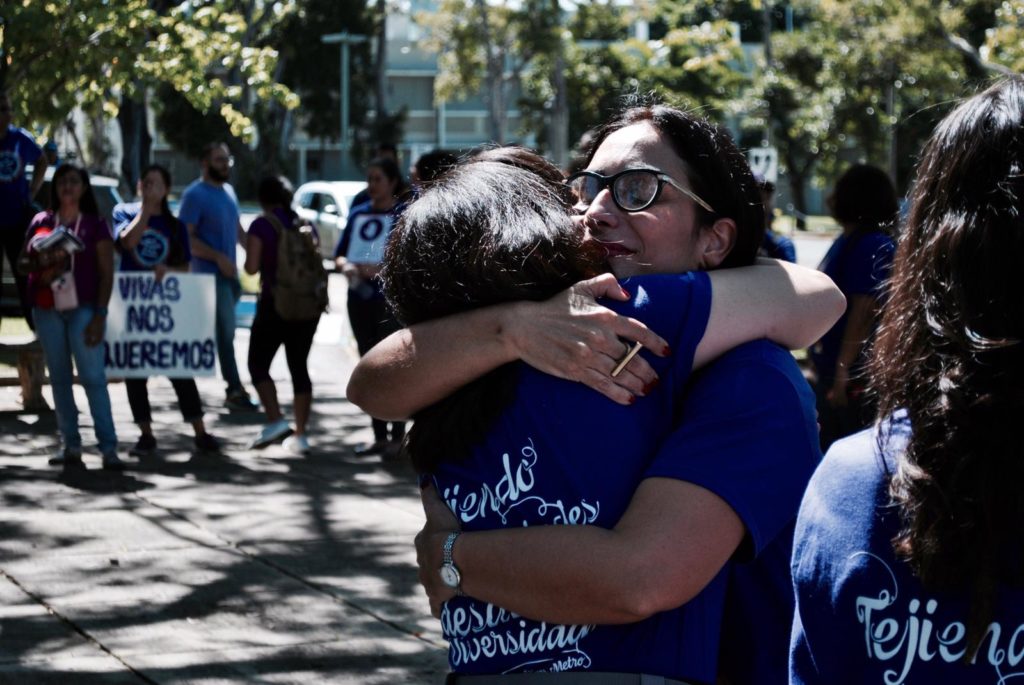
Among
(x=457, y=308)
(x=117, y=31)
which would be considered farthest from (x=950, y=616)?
(x=117, y=31)

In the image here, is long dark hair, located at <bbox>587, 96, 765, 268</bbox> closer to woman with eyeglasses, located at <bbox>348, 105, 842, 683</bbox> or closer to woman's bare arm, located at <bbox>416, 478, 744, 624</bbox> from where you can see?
woman with eyeglasses, located at <bbox>348, 105, 842, 683</bbox>

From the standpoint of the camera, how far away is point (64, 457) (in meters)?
8.52

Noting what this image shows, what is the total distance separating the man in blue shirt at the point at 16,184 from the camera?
10.8 m

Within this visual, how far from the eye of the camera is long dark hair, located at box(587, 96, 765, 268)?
2.28m

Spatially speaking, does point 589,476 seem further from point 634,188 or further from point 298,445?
point 298,445

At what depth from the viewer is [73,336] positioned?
8.48 metres

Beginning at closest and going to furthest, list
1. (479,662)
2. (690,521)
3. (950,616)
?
(950,616) < (690,521) < (479,662)

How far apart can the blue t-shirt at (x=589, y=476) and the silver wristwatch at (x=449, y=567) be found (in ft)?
0.14

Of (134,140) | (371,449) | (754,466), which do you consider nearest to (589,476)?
(754,466)

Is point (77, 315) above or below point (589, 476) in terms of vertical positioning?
below

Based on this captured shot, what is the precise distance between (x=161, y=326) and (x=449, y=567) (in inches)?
310

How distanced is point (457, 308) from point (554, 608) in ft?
1.59

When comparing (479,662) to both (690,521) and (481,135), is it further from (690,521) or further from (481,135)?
(481,135)

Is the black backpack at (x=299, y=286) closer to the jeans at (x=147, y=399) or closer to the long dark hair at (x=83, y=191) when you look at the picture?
the jeans at (x=147, y=399)
